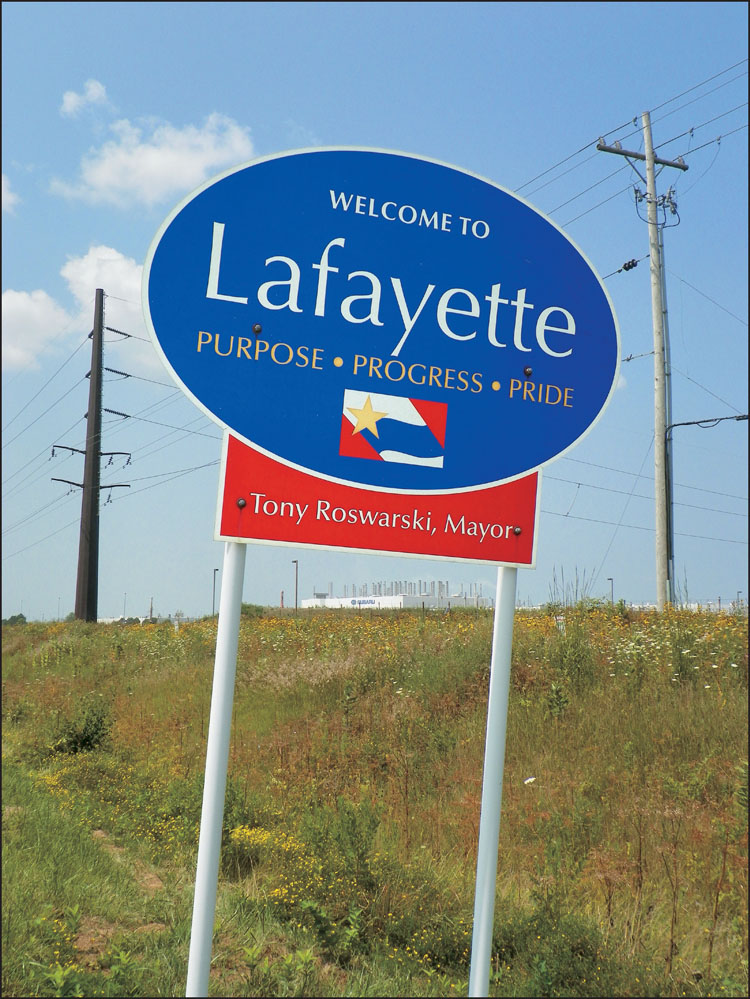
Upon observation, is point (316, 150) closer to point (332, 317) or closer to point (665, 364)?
point (332, 317)

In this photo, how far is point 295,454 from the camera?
3.16m

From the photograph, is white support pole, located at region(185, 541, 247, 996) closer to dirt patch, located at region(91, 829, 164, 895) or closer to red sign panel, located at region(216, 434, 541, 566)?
red sign panel, located at region(216, 434, 541, 566)

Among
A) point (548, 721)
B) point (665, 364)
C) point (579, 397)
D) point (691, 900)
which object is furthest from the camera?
point (665, 364)

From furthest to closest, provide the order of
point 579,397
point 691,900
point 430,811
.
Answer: point 430,811 < point 691,900 < point 579,397

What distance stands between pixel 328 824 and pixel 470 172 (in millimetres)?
4164

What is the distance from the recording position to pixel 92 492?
69.7 ft

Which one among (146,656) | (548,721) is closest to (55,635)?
(146,656)

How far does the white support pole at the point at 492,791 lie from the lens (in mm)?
3047

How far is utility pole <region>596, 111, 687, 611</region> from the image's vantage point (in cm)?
1672

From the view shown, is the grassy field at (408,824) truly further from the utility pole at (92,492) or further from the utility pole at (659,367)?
the utility pole at (92,492)

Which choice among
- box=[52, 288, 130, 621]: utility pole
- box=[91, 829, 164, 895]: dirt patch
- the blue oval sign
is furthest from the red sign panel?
box=[52, 288, 130, 621]: utility pole

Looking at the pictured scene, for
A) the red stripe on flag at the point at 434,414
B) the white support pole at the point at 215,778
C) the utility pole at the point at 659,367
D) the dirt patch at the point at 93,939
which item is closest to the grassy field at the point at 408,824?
the dirt patch at the point at 93,939

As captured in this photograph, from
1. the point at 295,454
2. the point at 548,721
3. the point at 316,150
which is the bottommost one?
the point at 548,721

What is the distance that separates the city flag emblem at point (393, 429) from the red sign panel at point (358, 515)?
0.52ft
